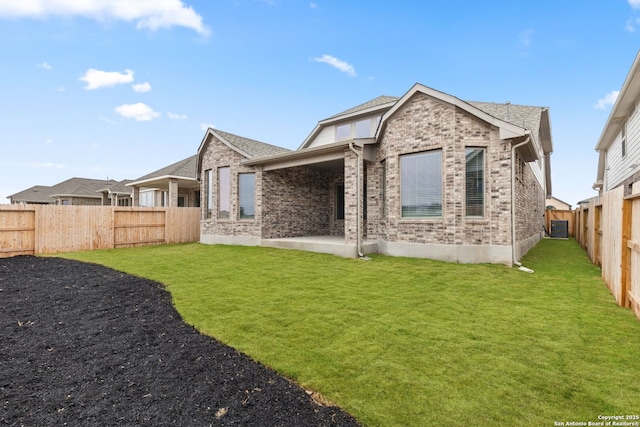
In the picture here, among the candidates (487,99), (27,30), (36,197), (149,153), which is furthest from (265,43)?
(36,197)

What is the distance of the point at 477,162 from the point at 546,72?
9.37 m

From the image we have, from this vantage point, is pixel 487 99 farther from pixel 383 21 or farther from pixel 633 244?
pixel 633 244

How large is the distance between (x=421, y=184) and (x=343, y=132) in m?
7.72

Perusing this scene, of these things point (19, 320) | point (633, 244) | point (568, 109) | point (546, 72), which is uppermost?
point (546, 72)

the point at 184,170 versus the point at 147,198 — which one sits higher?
the point at 184,170

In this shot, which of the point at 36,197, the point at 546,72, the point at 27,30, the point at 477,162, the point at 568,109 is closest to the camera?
the point at 477,162

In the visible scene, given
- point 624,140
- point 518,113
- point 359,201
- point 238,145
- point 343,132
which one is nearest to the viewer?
point 359,201

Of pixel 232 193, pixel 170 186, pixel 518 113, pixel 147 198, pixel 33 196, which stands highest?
pixel 518 113

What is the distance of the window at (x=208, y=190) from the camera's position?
48.4ft

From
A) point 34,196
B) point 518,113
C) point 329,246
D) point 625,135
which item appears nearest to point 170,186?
point 329,246

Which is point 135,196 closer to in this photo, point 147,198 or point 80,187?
point 147,198

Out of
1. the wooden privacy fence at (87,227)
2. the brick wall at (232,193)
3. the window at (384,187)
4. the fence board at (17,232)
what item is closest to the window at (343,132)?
the brick wall at (232,193)

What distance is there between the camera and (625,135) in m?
10.8

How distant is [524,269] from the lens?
25.5ft
